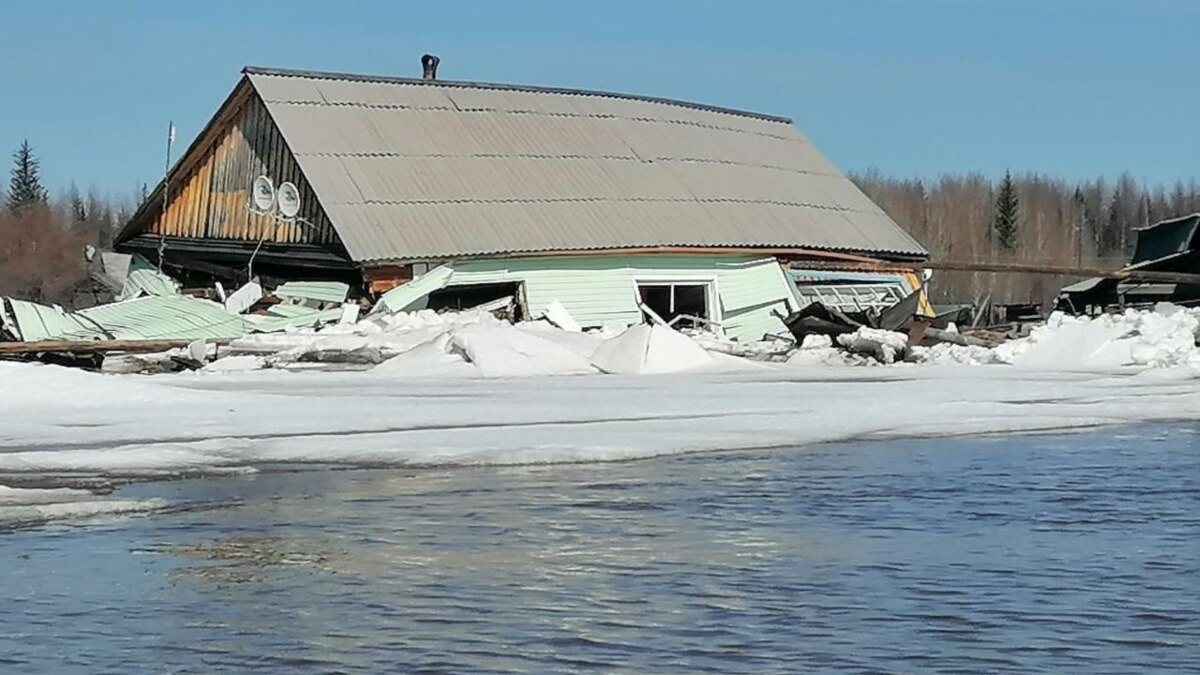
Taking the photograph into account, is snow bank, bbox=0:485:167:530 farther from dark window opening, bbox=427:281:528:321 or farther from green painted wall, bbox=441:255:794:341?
dark window opening, bbox=427:281:528:321

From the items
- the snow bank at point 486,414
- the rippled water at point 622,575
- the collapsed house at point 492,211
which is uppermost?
the collapsed house at point 492,211

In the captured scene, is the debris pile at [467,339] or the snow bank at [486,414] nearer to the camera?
the snow bank at [486,414]

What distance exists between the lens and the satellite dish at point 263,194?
26.4 m

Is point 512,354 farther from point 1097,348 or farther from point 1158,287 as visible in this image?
point 1158,287

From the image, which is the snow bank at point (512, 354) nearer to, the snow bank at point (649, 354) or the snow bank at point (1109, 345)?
the snow bank at point (649, 354)

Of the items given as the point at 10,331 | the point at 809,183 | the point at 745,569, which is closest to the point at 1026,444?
the point at 745,569

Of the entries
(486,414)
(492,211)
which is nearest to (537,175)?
(492,211)

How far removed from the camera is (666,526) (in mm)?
8859

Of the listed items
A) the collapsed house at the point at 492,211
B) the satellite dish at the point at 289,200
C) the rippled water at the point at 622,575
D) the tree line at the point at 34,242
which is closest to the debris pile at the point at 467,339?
the collapsed house at the point at 492,211

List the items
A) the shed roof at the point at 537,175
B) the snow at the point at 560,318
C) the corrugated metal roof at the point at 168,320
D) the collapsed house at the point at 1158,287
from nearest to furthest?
the corrugated metal roof at the point at 168,320
the snow at the point at 560,318
the shed roof at the point at 537,175
the collapsed house at the point at 1158,287

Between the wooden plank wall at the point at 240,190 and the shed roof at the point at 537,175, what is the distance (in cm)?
42

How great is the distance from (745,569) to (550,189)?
21040 mm

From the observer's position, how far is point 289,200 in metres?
25.9

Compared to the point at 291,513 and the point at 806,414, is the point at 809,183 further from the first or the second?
the point at 291,513
